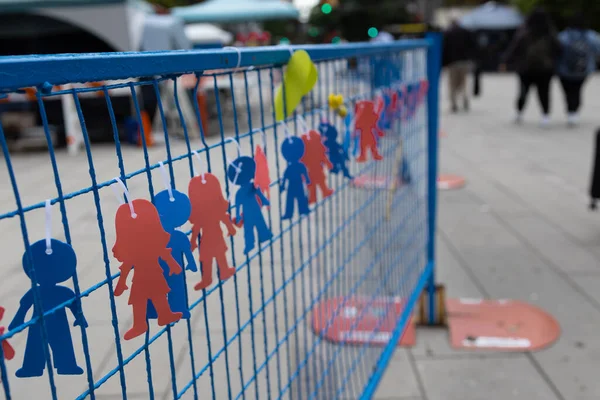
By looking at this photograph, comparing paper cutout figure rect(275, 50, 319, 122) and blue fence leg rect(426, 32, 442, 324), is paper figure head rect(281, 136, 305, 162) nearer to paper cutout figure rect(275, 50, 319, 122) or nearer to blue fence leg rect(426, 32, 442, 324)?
paper cutout figure rect(275, 50, 319, 122)

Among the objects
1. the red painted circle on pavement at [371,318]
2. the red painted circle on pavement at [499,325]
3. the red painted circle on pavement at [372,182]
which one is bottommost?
the red painted circle on pavement at [499,325]

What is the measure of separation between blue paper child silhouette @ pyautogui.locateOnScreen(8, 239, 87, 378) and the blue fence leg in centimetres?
267

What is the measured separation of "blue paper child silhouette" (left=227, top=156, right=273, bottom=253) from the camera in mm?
1276

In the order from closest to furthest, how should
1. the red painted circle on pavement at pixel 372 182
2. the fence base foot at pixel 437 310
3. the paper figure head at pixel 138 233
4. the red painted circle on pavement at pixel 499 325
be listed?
1. the paper figure head at pixel 138 233
2. the red painted circle on pavement at pixel 372 182
3. the red painted circle on pavement at pixel 499 325
4. the fence base foot at pixel 437 310

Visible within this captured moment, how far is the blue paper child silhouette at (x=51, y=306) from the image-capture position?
831 mm

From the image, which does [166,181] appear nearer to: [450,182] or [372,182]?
[372,182]

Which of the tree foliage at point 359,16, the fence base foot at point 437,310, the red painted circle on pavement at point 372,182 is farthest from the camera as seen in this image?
the tree foliage at point 359,16

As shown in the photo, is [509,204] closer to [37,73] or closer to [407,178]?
[407,178]

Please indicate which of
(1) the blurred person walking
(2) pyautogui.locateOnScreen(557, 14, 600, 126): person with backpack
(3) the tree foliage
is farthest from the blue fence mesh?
(3) the tree foliage

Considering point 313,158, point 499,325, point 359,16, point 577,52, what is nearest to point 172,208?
point 313,158

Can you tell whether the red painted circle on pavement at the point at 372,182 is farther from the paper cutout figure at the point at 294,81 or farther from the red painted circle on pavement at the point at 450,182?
the red painted circle on pavement at the point at 450,182

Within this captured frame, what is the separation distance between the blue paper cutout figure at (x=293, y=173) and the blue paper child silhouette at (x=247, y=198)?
181 mm

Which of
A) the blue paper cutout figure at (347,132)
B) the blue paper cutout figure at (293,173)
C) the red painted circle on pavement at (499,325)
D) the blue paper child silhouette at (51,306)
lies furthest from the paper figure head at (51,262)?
the red painted circle on pavement at (499,325)

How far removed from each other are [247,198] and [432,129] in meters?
2.21
